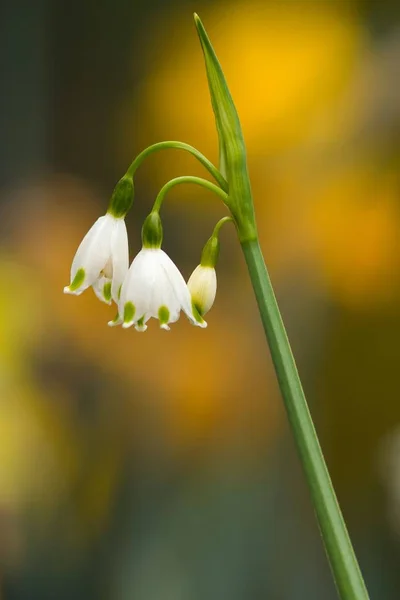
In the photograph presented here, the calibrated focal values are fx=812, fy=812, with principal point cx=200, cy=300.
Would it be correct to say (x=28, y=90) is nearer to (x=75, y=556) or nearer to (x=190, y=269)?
(x=190, y=269)

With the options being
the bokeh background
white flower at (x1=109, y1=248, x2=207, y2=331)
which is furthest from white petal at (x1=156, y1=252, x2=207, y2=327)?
the bokeh background

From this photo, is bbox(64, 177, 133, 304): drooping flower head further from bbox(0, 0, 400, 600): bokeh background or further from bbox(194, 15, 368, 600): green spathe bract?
bbox(0, 0, 400, 600): bokeh background

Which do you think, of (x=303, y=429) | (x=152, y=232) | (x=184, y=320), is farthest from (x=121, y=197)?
(x=184, y=320)

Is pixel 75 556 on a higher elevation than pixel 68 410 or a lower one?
lower

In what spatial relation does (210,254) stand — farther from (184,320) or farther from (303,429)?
(184,320)

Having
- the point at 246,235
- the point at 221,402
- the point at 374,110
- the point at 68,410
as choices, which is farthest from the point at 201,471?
the point at 246,235

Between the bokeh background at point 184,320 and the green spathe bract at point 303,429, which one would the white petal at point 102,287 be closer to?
the green spathe bract at point 303,429
